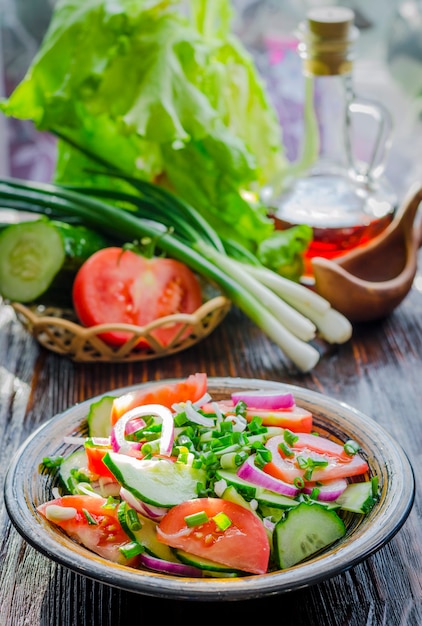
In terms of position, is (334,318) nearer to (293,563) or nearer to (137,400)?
(137,400)

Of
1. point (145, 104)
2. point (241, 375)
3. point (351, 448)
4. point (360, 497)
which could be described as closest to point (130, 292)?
point (241, 375)

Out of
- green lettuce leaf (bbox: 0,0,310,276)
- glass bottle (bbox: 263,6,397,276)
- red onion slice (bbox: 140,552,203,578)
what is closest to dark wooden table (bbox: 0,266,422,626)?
red onion slice (bbox: 140,552,203,578)

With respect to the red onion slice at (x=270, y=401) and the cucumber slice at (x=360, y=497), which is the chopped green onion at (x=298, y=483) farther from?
the red onion slice at (x=270, y=401)

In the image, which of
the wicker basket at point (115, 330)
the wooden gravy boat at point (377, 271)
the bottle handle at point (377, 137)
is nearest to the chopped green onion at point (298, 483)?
the wicker basket at point (115, 330)

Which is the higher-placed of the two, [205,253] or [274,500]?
[274,500]

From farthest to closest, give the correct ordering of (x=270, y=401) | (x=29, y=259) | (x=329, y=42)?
(x=329, y=42)
(x=29, y=259)
(x=270, y=401)

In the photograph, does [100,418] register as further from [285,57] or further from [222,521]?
[285,57]
